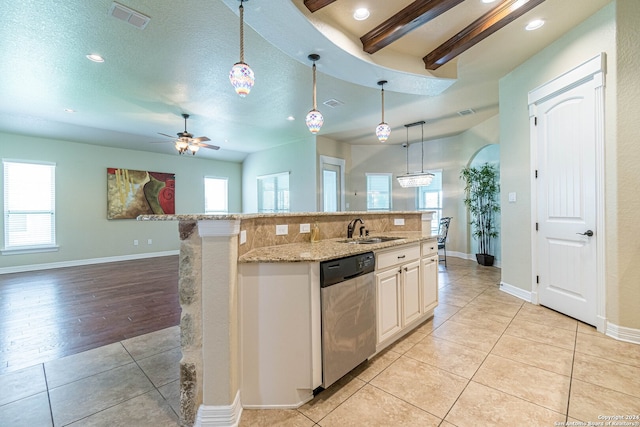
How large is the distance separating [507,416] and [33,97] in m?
6.45

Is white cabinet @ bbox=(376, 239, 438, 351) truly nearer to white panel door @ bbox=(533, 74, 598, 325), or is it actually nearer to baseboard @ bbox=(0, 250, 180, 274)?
white panel door @ bbox=(533, 74, 598, 325)

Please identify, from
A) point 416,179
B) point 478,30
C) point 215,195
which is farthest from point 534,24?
point 215,195

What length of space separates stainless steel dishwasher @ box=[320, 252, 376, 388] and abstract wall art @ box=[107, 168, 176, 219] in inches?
261

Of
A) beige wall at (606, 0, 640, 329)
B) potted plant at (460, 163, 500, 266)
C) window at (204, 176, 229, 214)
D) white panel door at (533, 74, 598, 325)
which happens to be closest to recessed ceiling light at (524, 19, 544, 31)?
beige wall at (606, 0, 640, 329)

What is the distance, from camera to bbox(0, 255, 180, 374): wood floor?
244 cm

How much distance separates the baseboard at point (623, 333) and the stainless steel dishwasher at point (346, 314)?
224 cm

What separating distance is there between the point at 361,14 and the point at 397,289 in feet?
8.37

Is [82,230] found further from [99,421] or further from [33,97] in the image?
[99,421]

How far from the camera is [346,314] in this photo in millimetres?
1824

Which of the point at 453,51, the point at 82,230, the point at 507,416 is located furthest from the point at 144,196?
the point at 507,416

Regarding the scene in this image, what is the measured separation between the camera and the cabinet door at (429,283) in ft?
8.91

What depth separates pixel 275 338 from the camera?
1657 mm

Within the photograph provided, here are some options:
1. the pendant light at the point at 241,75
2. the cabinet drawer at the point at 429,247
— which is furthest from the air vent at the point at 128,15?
the cabinet drawer at the point at 429,247

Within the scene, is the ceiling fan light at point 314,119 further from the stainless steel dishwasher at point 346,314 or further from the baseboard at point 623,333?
the baseboard at point 623,333
